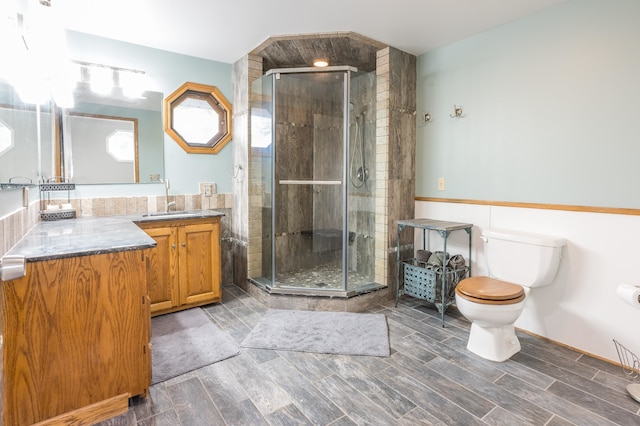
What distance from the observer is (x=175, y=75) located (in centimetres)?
321

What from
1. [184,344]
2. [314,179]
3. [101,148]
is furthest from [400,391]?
[101,148]

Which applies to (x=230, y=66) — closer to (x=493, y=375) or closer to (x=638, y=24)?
(x=638, y=24)

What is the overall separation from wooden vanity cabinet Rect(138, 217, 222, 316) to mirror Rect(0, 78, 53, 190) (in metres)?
0.84

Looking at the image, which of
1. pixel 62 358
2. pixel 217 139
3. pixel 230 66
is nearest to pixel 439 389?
pixel 62 358

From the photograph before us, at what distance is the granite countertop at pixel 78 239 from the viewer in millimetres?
1519

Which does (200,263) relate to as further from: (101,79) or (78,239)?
(101,79)

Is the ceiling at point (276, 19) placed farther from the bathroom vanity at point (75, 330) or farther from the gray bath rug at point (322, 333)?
the gray bath rug at point (322, 333)

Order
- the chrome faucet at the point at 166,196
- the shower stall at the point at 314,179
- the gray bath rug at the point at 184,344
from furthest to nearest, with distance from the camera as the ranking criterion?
the chrome faucet at the point at 166,196 → the shower stall at the point at 314,179 → the gray bath rug at the point at 184,344

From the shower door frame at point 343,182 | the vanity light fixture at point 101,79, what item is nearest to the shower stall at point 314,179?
the shower door frame at point 343,182

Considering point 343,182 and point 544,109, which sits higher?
point 544,109

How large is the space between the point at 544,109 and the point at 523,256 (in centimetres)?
107

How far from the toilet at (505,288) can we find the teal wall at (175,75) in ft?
8.43

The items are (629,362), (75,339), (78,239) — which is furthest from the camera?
(629,362)

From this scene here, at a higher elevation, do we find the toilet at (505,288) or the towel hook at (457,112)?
the towel hook at (457,112)
